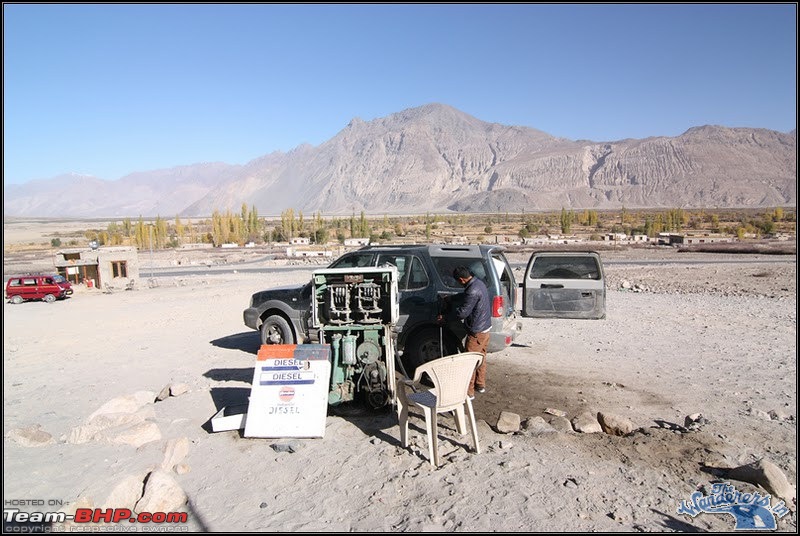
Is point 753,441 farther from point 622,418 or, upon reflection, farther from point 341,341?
point 341,341

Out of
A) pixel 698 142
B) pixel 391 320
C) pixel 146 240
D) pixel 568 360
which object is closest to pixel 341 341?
pixel 391 320

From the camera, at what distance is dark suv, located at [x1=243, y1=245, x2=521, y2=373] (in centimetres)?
805

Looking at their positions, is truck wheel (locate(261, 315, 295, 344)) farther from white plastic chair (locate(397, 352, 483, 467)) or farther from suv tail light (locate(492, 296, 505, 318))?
white plastic chair (locate(397, 352, 483, 467))

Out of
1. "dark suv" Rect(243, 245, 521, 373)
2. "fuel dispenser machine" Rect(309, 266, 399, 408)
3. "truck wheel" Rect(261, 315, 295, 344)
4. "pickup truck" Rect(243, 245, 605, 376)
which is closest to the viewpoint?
Answer: "fuel dispenser machine" Rect(309, 266, 399, 408)

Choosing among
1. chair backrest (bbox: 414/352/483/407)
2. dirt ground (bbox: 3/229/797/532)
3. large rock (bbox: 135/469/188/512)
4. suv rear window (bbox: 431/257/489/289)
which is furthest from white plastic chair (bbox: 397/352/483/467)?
suv rear window (bbox: 431/257/489/289)

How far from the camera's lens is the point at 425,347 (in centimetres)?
823

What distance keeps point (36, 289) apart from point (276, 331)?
54.2 ft

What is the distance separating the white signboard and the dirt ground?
0.80 ft

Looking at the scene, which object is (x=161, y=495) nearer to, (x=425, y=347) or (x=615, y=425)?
(x=425, y=347)

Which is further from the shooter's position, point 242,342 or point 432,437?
point 242,342

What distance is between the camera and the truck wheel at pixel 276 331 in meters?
9.43

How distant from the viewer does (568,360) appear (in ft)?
30.9

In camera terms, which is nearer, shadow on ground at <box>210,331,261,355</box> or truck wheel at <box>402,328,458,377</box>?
truck wheel at <box>402,328,458,377</box>

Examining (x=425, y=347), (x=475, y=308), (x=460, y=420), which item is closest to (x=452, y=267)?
(x=425, y=347)
